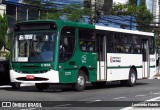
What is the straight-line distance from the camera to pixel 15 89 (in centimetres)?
2136

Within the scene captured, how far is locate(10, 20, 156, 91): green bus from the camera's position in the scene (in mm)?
18719

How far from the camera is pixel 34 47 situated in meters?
19.0

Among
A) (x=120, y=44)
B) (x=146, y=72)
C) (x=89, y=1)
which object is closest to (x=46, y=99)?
(x=120, y=44)

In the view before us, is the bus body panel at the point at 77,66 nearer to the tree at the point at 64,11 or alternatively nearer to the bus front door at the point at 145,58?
the bus front door at the point at 145,58

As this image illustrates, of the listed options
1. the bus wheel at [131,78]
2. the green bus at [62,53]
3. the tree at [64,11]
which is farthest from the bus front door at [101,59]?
the tree at [64,11]

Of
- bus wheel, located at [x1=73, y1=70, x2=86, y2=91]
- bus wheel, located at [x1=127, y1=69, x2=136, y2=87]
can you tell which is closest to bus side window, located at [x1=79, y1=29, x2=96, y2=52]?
bus wheel, located at [x1=73, y1=70, x2=86, y2=91]

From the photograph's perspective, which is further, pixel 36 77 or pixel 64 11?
pixel 64 11

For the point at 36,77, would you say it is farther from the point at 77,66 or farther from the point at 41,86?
the point at 41,86

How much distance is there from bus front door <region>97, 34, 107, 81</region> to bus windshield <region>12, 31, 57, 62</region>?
136 inches

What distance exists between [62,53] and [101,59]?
330 centimetres

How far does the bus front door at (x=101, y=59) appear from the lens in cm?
2150

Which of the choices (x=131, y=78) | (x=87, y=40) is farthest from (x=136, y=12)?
(x=87, y=40)

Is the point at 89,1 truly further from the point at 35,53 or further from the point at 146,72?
the point at 35,53

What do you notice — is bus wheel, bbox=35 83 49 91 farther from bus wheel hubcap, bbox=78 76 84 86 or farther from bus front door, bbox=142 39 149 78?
bus front door, bbox=142 39 149 78
